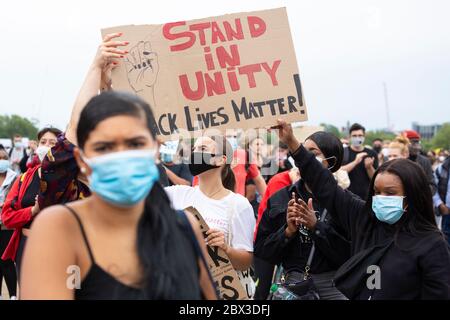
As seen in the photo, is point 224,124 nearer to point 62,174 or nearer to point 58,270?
point 62,174

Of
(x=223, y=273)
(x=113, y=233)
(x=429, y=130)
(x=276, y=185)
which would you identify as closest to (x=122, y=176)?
(x=113, y=233)

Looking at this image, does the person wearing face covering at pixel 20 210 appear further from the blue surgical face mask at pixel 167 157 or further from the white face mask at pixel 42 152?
the blue surgical face mask at pixel 167 157

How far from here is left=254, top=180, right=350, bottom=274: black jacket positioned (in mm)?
4539

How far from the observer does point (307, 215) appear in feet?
14.8

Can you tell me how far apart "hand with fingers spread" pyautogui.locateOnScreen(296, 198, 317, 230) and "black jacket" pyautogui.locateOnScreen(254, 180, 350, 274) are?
4cm

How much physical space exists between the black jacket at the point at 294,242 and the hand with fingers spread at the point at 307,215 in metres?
0.04

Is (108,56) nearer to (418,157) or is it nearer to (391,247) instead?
(391,247)

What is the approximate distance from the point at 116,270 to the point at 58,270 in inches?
7.5

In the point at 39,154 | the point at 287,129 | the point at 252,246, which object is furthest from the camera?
the point at 39,154

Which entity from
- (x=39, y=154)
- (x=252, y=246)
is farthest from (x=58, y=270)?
(x=39, y=154)

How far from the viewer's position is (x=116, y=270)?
7.48 ft

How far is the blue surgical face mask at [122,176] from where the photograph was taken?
2262mm

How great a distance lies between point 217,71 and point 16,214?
2021 mm

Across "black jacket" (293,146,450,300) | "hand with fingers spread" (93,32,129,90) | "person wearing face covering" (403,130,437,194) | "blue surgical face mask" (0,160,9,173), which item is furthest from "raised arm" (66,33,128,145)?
"person wearing face covering" (403,130,437,194)
